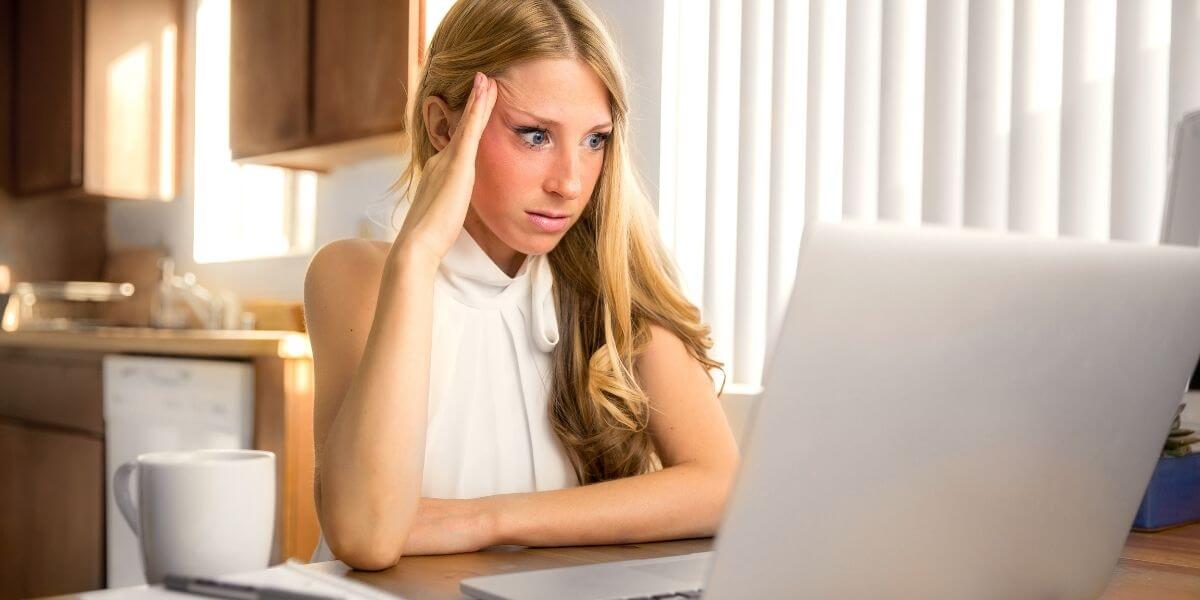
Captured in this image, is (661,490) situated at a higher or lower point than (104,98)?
lower

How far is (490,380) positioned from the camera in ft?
4.33

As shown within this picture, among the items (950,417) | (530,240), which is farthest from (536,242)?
(950,417)

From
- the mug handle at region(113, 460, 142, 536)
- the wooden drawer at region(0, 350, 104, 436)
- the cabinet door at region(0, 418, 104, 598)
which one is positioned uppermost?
the mug handle at region(113, 460, 142, 536)

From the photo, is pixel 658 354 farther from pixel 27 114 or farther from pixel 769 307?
pixel 27 114

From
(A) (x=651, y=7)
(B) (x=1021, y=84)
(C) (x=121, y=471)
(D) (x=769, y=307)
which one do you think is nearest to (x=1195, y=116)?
(B) (x=1021, y=84)

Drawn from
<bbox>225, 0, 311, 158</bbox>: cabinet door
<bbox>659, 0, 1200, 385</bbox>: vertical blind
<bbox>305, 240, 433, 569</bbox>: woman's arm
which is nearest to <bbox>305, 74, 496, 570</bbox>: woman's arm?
<bbox>305, 240, 433, 569</bbox>: woman's arm

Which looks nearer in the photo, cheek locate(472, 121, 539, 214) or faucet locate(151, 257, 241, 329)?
cheek locate(472, 121, 539, 214)

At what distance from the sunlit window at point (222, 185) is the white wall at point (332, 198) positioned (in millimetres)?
68

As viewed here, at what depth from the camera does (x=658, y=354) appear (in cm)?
127

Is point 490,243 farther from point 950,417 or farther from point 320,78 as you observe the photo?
point 320,78

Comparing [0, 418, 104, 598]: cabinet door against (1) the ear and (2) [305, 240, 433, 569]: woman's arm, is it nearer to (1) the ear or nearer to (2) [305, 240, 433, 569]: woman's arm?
(1) the ear

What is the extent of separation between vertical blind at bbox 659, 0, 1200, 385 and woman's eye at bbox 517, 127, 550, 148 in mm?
900

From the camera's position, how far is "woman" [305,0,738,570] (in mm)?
936

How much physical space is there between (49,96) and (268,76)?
1.44 m
